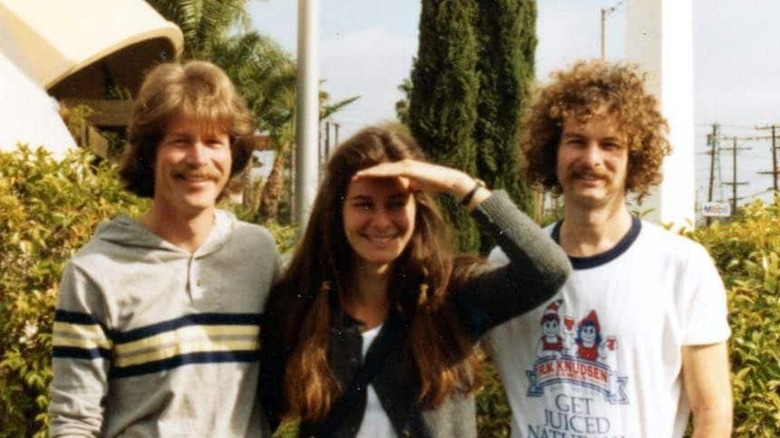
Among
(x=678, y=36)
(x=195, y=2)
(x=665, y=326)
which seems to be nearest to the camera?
(x=665, y=326)

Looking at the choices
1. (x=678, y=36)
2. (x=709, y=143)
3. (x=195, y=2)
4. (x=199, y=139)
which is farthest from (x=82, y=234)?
(x=709, y=143)

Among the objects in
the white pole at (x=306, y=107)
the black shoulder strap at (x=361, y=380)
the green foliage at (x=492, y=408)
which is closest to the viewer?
the black shoulder strap at (x=361, y=380)

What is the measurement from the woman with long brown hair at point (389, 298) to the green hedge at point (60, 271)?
0.91 meters

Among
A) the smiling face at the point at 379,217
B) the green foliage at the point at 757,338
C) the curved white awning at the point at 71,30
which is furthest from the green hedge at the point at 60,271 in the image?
the curved white awning at the point at 71,30

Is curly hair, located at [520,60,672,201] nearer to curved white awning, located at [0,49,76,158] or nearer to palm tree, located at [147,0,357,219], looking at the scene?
curved white awning, located at [0,49,76,158]

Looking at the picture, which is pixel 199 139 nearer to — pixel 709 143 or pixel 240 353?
pixel 240 353

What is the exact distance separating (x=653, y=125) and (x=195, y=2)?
24628 mm

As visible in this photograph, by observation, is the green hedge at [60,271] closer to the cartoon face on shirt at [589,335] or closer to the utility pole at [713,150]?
the cartoon face on shirt at [589,335]

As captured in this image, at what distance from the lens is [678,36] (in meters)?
7.28

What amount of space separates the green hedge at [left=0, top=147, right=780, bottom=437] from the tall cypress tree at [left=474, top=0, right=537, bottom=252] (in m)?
8.60

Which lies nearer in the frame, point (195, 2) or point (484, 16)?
point (484, 16)

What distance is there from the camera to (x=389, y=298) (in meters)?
2.69

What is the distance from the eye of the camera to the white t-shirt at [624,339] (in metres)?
2.44

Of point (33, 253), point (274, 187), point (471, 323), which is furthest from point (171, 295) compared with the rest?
point (274, 187)
